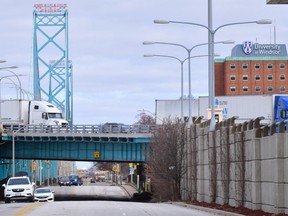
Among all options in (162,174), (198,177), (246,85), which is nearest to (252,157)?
(198,177)

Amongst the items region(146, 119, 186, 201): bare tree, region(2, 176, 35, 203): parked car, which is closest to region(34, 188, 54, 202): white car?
region(2, 176, 35, 203): parked car

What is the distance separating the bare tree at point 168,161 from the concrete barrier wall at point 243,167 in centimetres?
1245

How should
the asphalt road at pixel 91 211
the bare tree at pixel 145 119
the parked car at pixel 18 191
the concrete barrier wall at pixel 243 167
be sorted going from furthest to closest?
the bare tree at pixel 145 119 < the parked car at pixel 18 191 < the asphalt road at pixel 91 211 < the concrete barrier wall at pixel 243 167

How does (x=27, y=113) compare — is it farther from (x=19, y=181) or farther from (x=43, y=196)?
(x=19, y=181)

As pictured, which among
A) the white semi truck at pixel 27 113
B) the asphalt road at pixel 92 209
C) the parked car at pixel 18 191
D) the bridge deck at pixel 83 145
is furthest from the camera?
the white semi truck at pixel 27 113

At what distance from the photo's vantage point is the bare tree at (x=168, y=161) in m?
64.9

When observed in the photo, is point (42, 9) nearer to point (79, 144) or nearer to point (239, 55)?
Result: point (239, 55)

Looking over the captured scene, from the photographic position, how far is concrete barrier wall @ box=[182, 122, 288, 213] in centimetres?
3039

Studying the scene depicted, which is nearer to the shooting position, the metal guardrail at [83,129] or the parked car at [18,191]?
the parked car at [18,191]

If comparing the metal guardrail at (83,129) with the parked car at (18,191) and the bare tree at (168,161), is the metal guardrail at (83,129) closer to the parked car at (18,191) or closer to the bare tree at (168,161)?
the bare tree at (168,161)

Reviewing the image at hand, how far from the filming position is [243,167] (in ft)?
119

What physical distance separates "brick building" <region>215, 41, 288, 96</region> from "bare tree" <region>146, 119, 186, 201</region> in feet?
330

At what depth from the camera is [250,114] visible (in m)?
101

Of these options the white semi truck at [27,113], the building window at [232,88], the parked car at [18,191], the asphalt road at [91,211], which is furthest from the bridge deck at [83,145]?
the building window at [232,88]
